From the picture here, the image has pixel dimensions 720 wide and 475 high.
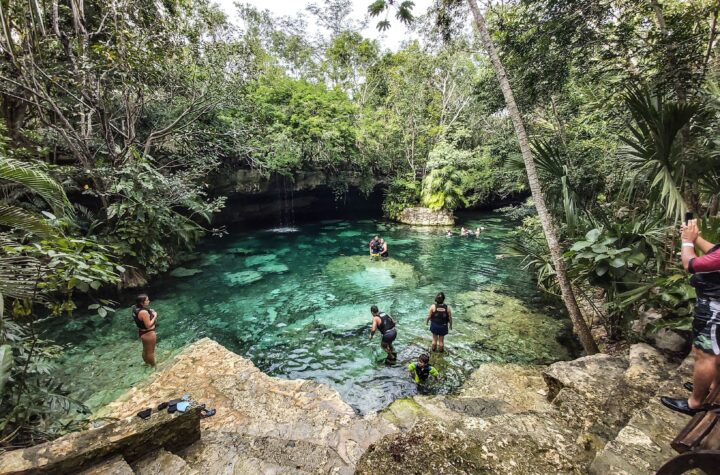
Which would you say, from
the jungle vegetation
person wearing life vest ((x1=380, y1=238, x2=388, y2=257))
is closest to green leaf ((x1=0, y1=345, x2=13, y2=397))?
the jungle vegetation

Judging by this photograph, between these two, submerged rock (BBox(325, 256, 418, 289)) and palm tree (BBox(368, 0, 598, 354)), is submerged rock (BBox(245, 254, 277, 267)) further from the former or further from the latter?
palm tree (BBox(368, 0, 598, 354))

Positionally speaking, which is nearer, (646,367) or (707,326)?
(707,326)

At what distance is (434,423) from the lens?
249 cm

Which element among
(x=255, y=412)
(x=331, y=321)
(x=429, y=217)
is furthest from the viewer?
(x=429, y=217)

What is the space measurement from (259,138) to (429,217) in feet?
43.9

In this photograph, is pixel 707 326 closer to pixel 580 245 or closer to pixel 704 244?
pixel 704 244

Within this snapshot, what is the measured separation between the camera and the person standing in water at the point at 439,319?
6.32m

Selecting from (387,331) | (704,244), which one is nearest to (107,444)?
(387,331)

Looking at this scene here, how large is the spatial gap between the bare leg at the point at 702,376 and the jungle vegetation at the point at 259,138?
139 centimetres

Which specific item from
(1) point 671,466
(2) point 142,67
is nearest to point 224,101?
(2) point 142,67

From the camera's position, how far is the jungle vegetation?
10.4ft

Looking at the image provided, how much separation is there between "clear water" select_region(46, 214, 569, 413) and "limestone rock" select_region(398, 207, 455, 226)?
309 inches

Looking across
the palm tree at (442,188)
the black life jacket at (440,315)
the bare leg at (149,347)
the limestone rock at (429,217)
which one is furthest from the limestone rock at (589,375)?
the limestone rock at (429,217)

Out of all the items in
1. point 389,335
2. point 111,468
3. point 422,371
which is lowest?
point 422,371
